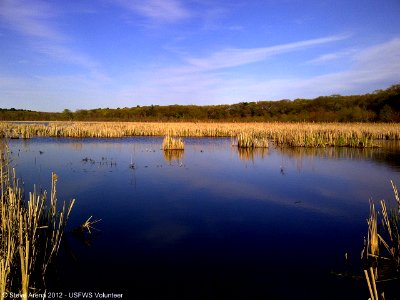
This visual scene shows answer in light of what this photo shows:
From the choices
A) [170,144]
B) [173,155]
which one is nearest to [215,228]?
[173,155]

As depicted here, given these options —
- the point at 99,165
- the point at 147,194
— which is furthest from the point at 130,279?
the point at 99,165

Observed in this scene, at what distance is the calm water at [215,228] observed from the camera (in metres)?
3.39

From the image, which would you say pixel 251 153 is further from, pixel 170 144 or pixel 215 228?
pixel 215 228

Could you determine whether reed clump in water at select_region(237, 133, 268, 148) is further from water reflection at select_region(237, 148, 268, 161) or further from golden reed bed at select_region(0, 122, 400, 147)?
golden reed bed at select_region(0, 122, 400, 147)

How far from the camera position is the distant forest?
36.0 meters

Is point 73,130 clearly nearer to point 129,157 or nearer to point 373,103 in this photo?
point 129,157

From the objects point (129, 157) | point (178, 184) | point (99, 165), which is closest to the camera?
point (178, 184)

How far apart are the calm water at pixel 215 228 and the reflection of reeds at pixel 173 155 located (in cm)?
150

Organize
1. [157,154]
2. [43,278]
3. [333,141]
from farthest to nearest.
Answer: [333,141] → [157,154] → [43,278]

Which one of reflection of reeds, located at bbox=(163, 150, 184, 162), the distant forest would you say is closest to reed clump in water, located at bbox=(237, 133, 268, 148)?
reflection of reeds, located at bbox=(163, 150, 184, 162)

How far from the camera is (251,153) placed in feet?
44.4

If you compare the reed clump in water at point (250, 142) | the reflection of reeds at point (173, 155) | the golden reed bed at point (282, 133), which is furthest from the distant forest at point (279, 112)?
the reflection of reeds at point (173, 155)

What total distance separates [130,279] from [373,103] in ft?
146

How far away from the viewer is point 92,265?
372 centimetres
